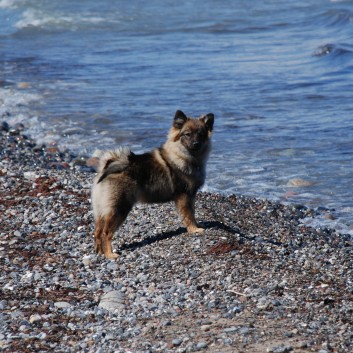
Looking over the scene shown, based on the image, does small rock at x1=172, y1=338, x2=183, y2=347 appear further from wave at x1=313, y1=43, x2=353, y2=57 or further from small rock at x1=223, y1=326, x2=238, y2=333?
wave at x1=313, y1=43, x2=353, y2=57

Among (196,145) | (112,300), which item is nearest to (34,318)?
(112,300)

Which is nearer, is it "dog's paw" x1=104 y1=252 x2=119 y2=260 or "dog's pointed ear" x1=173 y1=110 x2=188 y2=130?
"dog's paw" x1=104 y1=252 x2=119 y2=260

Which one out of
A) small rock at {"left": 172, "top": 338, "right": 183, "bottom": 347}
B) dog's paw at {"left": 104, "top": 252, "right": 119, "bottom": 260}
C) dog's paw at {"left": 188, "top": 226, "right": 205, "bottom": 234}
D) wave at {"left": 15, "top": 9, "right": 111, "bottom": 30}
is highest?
small rock at {"left": 172, "top": 338, "right": 183, "bottom": 347}

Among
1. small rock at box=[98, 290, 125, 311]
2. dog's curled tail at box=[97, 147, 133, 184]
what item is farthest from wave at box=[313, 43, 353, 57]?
small rock at box=[98, 290, 125, 311]

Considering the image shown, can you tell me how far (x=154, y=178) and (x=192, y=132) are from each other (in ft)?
2.28

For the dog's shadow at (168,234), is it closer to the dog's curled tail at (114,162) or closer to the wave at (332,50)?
the dog's curled tail at (114,162)

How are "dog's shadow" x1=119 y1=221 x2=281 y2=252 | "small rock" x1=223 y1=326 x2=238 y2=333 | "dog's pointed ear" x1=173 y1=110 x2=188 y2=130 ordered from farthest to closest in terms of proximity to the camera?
"dog's pointed ear" x1=173 y1=110 x2=188 y2=130, "dog's shadow" x1=119 y1=221 x2=281 y2=252, "small rock" x1=223 y1=326 x2=238 y2=333

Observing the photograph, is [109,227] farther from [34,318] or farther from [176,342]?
[176,342]

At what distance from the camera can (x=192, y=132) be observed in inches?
337

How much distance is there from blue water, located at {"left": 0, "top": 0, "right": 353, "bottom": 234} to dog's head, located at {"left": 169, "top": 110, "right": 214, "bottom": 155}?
2.24 m

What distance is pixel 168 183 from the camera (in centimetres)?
835

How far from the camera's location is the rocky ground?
5.84m

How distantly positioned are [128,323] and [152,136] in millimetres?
8306

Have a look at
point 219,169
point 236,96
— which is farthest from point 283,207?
point 236,96
